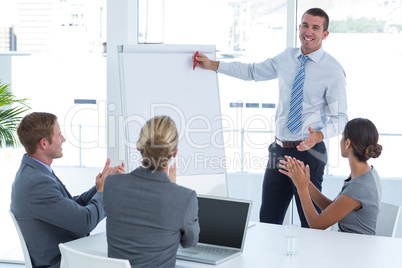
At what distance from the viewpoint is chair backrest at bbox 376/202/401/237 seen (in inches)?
116

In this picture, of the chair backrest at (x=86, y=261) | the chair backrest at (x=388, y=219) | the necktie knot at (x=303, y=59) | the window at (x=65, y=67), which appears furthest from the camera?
the window at (x=65, y=67)

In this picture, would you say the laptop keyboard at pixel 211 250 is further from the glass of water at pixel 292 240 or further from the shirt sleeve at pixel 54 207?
the shirt sleeve at pixel 54 207

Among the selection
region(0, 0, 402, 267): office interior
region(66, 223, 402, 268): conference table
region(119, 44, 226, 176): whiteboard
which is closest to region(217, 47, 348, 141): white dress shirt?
region(119, 44, 226, 176): whiteboard

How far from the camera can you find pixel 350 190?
8.96ft

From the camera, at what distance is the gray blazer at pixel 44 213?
2.37m

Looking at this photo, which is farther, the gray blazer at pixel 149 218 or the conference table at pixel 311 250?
the conference table at pixel 311 250

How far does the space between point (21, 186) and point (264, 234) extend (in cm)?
118

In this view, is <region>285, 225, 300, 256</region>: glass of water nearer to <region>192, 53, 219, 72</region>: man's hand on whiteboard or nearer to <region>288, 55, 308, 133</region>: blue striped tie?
<region>288, 55, 308, 133</region>: blue striped tie

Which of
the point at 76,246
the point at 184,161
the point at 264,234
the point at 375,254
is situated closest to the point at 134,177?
the point at 76,246

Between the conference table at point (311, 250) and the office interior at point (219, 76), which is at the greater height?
the office interior at point (219, 76)

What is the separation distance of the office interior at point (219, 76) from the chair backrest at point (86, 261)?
1711mm

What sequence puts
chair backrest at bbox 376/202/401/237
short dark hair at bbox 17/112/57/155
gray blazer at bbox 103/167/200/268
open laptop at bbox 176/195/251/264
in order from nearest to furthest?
gray blazer at bbox 103/167/200/268 < open laptop at bbox 176/195/251/264 < short dark hair at bbox 17/112/57/155 < chair backrest at bbox 376/202/401/237

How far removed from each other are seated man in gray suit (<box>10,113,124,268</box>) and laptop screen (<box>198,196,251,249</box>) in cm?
52

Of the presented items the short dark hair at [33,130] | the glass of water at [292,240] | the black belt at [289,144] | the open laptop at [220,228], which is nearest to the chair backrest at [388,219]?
the black belt at [289,144]
